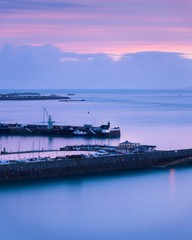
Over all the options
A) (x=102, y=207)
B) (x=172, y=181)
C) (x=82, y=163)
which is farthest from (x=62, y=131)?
(x=102, y=207)

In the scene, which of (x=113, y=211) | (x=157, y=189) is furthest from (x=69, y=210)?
(x=157, y=189)

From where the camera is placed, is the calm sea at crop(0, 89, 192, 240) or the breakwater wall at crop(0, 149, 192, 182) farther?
the breakwater wall at crop(0, 149, 192, 182)

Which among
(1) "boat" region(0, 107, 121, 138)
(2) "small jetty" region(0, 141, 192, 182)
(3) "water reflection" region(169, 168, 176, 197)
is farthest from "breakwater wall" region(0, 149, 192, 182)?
(1) "boat" region(0, 107, 121, 138)

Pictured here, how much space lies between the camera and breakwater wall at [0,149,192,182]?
16.7 metres

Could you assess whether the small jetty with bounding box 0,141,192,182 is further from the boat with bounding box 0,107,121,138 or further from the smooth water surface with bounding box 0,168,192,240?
the boat with bounding box 0,107,121,138

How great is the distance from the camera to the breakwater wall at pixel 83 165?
16734 millimetres

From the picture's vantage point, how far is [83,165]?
714 inches

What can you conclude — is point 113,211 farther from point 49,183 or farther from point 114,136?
point 114,136

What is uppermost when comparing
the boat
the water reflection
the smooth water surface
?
the boat

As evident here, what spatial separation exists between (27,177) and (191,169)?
589cm

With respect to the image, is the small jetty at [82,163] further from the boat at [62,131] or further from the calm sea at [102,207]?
the boat at [62,131]

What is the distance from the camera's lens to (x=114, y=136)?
3116 cm

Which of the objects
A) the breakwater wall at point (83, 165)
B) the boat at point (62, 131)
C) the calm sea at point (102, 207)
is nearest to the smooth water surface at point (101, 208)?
the calm sea at point (102, 207)

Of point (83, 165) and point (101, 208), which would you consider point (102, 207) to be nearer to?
point (101, 208)
